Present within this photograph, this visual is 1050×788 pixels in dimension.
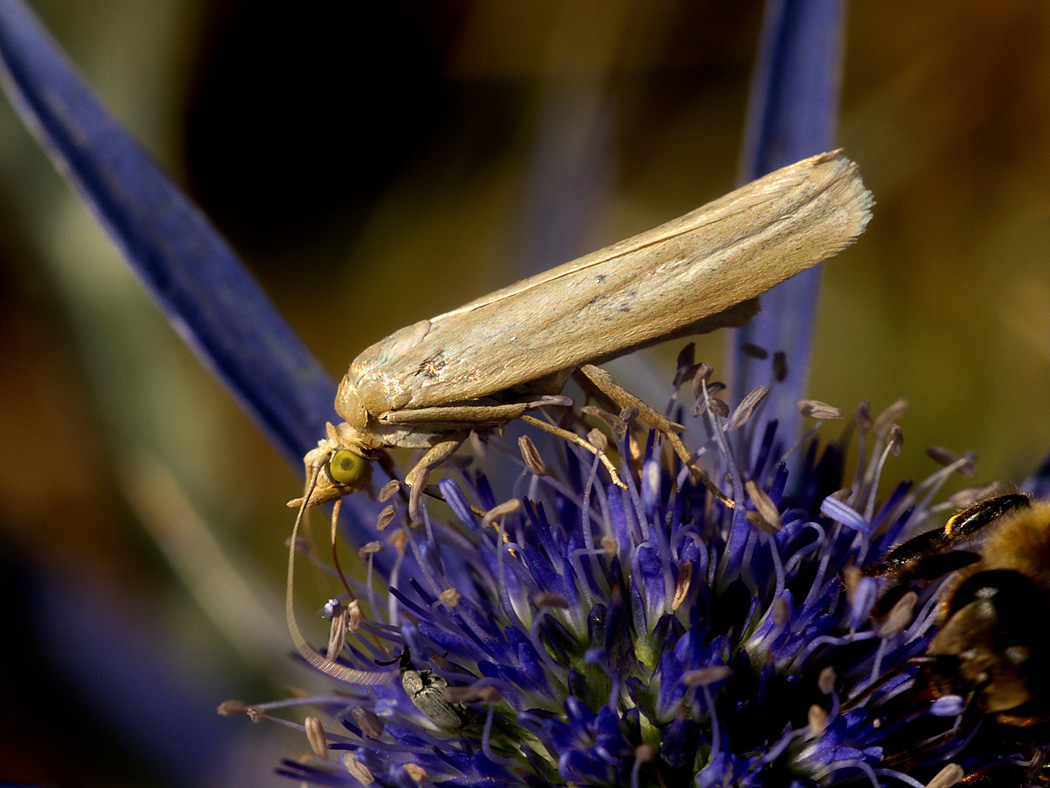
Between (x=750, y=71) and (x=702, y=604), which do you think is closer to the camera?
(x=702, y=604)

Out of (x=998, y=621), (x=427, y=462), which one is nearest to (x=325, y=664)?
(x=427, y=462)

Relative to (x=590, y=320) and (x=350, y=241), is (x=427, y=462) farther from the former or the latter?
(x=350, y=241)

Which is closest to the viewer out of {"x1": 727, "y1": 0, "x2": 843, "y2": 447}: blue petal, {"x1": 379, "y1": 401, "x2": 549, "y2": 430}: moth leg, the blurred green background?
{"x1": 379, "y1": 401, "x2": 549, "y2": 430}: moth leg

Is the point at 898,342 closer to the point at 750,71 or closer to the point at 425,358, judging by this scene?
the point at 750,71

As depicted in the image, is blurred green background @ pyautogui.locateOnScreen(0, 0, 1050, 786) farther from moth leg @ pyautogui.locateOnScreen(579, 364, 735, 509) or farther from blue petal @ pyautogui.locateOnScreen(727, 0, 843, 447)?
moth leg @ pyautogui.locateOnScreen(579, 364, 735, 509)

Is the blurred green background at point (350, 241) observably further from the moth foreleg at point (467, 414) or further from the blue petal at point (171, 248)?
the moth foreleg at point (467, 414)

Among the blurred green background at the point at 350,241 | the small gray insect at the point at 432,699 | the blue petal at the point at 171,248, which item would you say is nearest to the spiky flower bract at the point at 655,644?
the small gray insect at the point at 432,699

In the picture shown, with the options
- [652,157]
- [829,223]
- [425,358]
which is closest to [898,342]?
[652,157]

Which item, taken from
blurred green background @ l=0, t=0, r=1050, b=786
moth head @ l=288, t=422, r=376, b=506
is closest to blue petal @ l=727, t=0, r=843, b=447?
blurred green background @ l=0, t=0, r=1050, b=786
